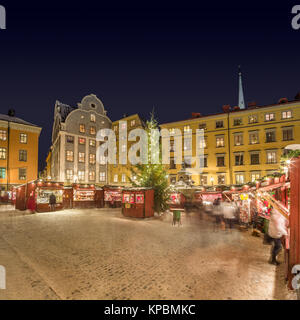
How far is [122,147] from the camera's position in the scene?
4056 centimetres

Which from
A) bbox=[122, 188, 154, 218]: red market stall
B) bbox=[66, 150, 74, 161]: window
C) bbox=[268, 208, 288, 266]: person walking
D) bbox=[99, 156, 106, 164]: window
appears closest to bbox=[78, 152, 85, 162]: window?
bbox=[66, 150, 74, 161]: window

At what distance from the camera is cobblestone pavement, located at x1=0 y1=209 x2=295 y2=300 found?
4.84 metres

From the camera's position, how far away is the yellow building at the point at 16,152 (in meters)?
32.5

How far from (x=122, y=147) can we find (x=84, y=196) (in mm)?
15815

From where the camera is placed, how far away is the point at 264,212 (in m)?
10.6

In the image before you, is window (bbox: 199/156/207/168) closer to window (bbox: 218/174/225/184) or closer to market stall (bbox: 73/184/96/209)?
window (bbox: 218/174/225/184)

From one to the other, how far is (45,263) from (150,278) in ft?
11.5

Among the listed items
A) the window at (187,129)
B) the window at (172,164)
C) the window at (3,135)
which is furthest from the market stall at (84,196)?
the window at (187,129)

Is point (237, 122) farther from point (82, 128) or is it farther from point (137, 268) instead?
point (137, 268)

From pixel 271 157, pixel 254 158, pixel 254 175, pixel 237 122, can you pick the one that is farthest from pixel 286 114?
pixel 254 175

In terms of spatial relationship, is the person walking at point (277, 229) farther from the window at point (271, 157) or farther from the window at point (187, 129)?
the window at point (187, 129)

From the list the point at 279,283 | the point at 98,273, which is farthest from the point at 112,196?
the point at 279,283

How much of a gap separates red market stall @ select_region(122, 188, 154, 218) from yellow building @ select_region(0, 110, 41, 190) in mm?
23947
